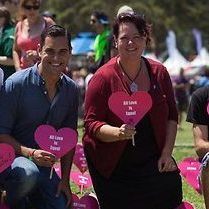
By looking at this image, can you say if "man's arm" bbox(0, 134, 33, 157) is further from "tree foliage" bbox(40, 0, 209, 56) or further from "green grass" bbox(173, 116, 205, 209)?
"tree foliage" bbox(40, 0, 209, 56)

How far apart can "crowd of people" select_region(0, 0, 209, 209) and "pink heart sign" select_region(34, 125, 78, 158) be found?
0.19ft

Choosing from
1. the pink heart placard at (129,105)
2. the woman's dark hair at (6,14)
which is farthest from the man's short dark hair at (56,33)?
the woman's dark hair at (6,14)

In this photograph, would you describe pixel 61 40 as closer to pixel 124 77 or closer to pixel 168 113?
pixel 124 77

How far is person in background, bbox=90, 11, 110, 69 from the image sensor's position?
844 cm

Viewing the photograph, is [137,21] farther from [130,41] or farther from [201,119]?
[201,119]

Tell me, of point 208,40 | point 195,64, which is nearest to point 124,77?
point 195,64

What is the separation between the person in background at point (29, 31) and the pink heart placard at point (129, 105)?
88.2 inches

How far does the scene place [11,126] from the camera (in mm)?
4340

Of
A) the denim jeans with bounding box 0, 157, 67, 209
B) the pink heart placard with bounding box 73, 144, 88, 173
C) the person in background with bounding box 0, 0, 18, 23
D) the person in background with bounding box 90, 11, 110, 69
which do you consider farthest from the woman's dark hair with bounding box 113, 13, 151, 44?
the person in background with bounding box 90, 11, 110, 69

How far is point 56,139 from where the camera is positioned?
4.30m

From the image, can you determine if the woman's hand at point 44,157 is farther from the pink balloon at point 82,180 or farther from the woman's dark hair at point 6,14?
the woman's dark hair at point 6,14

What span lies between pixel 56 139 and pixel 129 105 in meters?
0.47

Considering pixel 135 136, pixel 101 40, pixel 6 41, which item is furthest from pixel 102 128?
pixel 101 40

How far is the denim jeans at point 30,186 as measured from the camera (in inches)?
166
